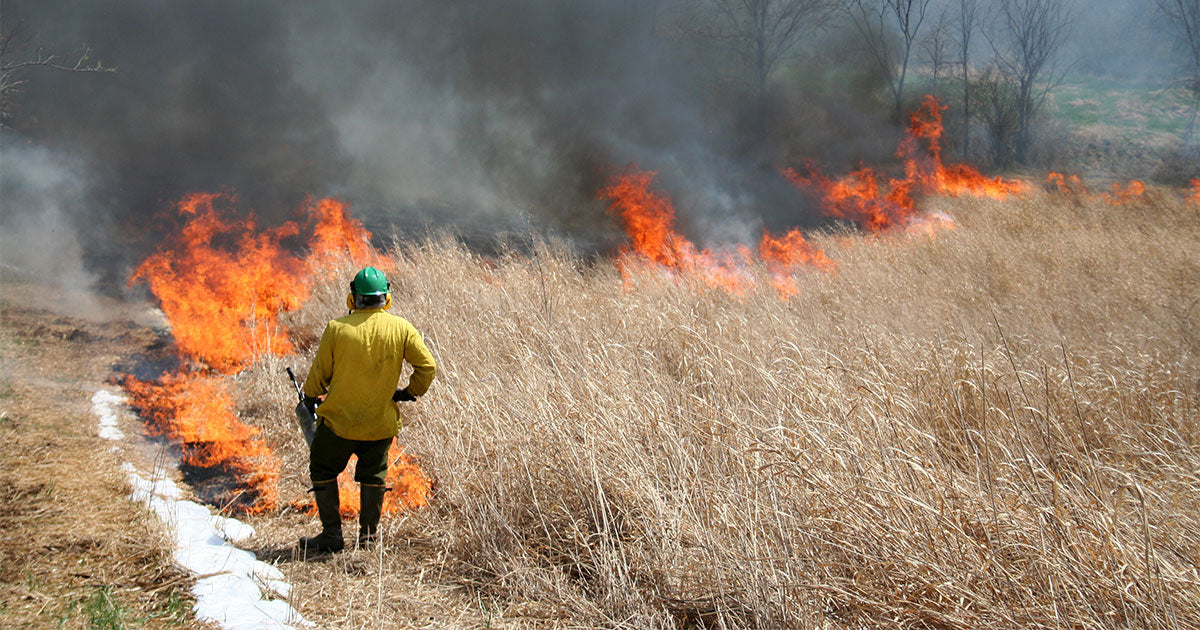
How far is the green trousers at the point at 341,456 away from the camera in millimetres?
3574

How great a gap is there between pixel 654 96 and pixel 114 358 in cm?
1297

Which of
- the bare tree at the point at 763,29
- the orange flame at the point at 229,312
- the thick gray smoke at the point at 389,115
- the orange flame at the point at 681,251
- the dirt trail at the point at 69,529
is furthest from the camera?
the bare tree at the point at 763,29

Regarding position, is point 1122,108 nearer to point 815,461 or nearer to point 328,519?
point 815,461

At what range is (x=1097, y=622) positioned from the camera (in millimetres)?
1974

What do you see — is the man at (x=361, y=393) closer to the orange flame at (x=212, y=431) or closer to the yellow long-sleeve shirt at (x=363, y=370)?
the yellow long-sleeve shirt at (x=363, y=370)

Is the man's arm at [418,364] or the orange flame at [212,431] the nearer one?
the man's arm at [418,364]

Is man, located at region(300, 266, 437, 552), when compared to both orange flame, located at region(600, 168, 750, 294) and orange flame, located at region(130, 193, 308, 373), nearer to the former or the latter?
orange flame, located at region(130, 193, 308, 373)

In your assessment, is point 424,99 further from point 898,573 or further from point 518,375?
point 898,573

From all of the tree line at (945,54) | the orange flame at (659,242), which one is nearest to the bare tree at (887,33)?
the tree line at (945,54)

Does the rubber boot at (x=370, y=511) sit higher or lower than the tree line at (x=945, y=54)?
lower

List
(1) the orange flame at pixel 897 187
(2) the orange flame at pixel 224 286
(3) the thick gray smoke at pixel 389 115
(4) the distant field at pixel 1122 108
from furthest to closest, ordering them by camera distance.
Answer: (4) the distant field at pixel 1122 108
(1) the orange flame at pixel 897 187
(3) the thick gray smoke at pixel 389 115
(2) the orange flame at pixel 224 286

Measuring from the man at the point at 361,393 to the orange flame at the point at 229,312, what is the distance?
1.61 ft

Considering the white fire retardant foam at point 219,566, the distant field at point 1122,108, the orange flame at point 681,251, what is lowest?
the white fire retardant foam at point 219,566

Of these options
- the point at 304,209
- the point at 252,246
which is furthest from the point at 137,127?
the point at 252,246
